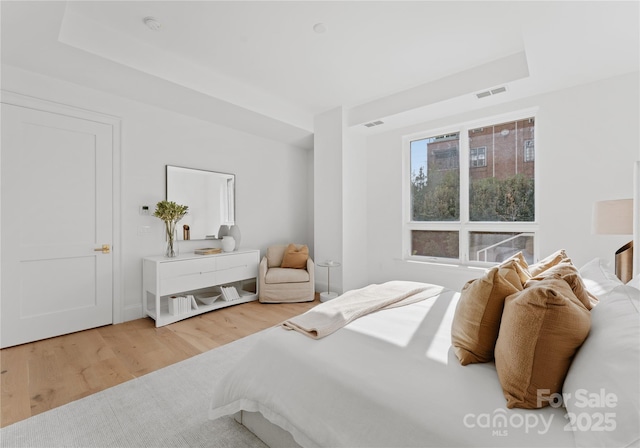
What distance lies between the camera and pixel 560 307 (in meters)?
0.95

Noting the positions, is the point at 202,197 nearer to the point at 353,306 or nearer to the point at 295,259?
the point at 295,259

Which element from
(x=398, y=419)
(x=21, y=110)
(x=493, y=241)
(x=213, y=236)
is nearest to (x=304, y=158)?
(x=213, y=236)

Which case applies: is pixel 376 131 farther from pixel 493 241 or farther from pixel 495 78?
pixel 493 241

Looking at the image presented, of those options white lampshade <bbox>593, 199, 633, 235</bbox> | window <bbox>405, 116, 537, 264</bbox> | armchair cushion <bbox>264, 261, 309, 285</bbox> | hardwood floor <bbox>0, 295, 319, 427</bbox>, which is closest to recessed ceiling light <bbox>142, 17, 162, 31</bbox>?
hardwood floor <bbox>0, 295, 319, 427</bbox>

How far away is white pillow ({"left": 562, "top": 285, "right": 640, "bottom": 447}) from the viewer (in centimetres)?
71

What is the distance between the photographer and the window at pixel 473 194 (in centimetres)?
362

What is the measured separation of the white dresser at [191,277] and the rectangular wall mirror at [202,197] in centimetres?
44

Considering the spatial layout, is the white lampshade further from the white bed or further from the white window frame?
the white window frame

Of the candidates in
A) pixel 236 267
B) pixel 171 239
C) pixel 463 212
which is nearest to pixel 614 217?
pixel 463 212

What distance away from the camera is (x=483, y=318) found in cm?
122

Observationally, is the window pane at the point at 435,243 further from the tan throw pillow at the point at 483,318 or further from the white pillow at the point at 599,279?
the tan throw pillow at the point at 483,318

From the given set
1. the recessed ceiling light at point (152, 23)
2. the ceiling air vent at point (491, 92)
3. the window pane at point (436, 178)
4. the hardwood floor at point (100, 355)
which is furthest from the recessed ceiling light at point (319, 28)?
the hardwood floor at point (100, 355)

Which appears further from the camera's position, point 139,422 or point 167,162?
point 167,162

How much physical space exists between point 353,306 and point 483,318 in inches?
34.8
